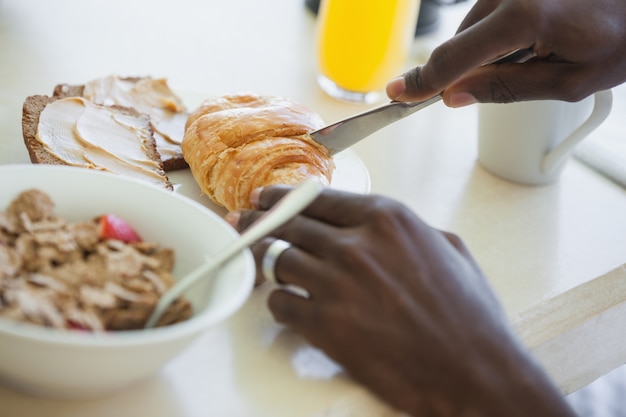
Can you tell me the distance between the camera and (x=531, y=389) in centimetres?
70

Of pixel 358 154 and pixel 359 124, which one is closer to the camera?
pixel 359 124

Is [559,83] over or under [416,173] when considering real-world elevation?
over

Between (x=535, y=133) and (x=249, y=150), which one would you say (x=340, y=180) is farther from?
(x=535, y=133)

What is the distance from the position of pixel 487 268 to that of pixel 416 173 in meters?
0.29

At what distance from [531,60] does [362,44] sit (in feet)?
1.51

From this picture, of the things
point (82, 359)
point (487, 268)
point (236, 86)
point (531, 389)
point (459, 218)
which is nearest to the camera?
point (82, 359)

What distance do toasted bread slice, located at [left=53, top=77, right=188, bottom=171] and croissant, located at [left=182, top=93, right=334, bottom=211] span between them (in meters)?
0.04

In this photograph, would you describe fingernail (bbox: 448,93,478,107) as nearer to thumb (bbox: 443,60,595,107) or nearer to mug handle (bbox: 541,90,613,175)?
thumb (bbox: 443,60,595,107)

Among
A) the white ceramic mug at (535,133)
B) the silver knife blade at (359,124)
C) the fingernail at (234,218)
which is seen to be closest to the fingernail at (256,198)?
the fingernail at (234,218)

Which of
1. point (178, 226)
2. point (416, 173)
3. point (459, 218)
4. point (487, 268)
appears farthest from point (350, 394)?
point (416, 173)

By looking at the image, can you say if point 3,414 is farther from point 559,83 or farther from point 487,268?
point 559,83

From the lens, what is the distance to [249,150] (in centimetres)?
104

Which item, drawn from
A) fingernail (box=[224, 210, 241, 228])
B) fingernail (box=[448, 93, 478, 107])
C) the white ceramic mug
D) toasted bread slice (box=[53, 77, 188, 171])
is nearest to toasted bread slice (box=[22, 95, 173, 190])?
toasted bread slice (box=[53, 77, 188, 171])

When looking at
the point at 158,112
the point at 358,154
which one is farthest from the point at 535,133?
the point at 158,112
